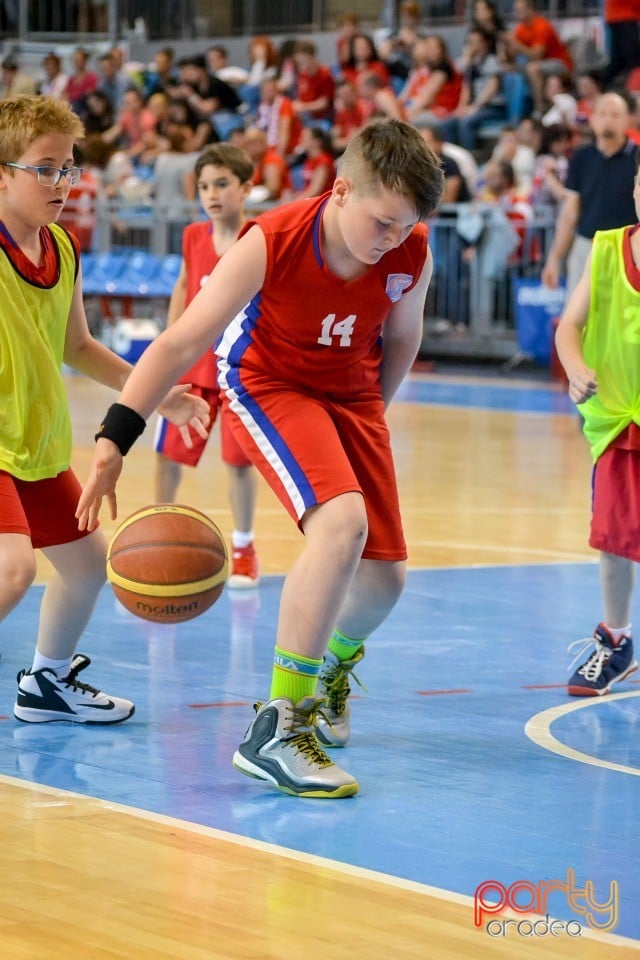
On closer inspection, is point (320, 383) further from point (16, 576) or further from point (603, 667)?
point (603, 667)

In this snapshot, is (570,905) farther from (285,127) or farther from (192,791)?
(285,127)

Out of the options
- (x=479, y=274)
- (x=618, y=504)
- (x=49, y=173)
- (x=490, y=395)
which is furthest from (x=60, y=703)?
(x=479, y=274)

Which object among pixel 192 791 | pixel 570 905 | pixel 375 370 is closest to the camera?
pixel 570 905

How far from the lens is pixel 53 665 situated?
5246 millimetres

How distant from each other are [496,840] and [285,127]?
62.3ft

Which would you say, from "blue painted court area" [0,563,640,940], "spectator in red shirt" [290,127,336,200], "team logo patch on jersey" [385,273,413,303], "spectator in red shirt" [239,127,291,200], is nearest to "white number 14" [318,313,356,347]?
"team logo patch on jersey" [385,273,413,303]

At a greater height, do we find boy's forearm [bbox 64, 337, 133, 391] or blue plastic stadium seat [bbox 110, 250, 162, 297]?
boy's forearm [bbox 64, 337, 133, 391]

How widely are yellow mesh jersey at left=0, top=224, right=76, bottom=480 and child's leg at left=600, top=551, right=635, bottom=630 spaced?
201 centimetres

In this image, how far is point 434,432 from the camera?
13.8 meters

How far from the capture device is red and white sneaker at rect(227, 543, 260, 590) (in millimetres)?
7805

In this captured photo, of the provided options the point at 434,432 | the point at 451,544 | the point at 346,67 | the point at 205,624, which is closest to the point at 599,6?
the point at 346,67

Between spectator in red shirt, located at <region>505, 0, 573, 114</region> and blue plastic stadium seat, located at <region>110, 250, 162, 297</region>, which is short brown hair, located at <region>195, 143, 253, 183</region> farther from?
spectator in red shirt, located at <region>505, 0, 573, 114</region>

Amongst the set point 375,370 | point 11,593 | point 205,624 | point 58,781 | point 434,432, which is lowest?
point 434,432

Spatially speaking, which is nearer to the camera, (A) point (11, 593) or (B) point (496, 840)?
(B) point (496, 840)
